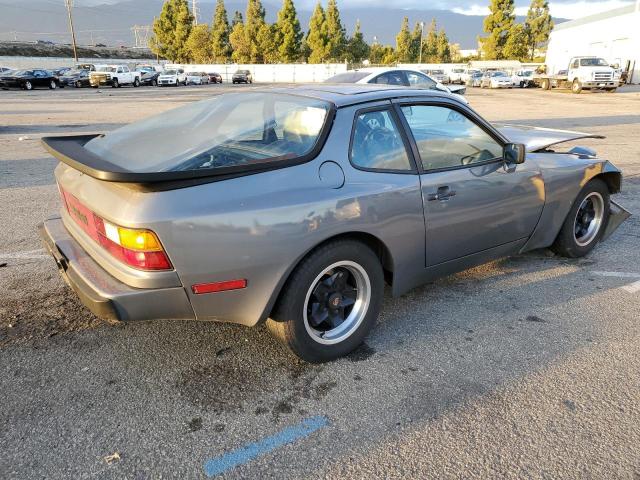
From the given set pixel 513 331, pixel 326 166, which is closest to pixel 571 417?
pixel 513 331

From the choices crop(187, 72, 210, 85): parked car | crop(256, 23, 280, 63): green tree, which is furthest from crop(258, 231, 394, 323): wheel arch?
crop(256, 23, 280, 63): green tree

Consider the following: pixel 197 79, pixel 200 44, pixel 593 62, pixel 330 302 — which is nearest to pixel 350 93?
pixel 330 302

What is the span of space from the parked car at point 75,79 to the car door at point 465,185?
1579 inches

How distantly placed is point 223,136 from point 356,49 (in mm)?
73393

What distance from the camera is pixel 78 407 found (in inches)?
96.3

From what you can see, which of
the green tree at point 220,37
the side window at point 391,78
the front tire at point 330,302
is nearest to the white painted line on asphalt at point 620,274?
the front tire at point 330,302

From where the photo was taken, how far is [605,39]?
46469mm

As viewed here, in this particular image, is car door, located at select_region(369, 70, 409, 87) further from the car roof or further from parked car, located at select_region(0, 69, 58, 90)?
parked car, located at select_region(0, 69, 58, 90)

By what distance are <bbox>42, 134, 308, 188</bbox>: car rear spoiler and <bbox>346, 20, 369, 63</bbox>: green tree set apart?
7128cm

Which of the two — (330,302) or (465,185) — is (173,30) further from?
(330,302)

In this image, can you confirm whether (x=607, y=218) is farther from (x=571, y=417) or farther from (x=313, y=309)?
(x=313, y=309)

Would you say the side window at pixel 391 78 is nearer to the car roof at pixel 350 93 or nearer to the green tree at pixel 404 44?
the car roof at pixel 350 93

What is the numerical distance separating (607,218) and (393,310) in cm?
241

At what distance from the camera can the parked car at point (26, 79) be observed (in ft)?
107
